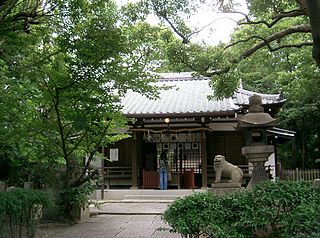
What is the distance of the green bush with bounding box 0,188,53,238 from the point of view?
6098 mm

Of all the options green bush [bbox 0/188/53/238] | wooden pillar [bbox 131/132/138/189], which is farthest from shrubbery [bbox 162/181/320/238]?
wooden pillar [bbox 131/132/138/189]

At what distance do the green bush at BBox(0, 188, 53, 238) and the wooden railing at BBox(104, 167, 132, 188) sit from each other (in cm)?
1090

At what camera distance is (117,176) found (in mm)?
18453

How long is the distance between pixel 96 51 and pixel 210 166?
10.9 m

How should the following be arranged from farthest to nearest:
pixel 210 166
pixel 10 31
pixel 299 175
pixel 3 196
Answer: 1. pixel 210 166
2. pixel 299 175
3. pixel 10 31
4. pixel 3 196

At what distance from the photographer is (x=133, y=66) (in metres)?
9.51

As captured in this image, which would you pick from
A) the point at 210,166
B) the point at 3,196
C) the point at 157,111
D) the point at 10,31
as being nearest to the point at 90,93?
the point at 10,31

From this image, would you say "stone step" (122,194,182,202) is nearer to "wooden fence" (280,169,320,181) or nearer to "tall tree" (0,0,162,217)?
"wooden fence" (280,169,320,181)

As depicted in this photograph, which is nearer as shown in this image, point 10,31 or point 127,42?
point 10,31

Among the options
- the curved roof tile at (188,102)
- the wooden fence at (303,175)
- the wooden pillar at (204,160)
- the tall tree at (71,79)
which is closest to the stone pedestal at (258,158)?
the tall tree at (71,79)

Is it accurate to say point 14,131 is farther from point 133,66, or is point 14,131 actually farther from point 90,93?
point 133,66

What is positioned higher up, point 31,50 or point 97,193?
point 31,50

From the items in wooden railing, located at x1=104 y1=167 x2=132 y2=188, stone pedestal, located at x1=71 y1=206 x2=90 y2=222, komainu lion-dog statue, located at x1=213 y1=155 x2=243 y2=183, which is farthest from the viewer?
wooden railing, located at x1=104 y1=167 x2=132 y2=188

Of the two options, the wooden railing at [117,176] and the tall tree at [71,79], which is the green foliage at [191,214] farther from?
the wooden railing at [117,176]
